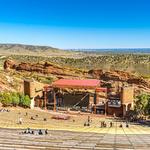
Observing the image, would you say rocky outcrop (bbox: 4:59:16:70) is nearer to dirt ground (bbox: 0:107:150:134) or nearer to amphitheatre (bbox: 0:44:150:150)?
amphitheatre (bbox: 0:44:150:150)

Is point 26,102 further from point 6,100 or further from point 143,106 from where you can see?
point 143,106

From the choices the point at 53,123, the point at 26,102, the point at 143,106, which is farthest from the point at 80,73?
the point at 53,123

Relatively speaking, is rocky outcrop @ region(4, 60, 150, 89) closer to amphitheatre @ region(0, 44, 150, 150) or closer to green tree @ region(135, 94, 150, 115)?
amphitheatre @ region(0, 44, 150, 150)

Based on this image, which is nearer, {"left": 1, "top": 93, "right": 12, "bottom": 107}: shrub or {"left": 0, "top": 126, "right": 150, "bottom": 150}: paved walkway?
{"left": 0, "top": 126, "right": 150, "bottom": 150}: paved walkway

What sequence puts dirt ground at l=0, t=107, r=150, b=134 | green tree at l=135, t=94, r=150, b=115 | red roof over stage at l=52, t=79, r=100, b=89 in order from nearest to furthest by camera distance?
dirt ground at l=0, t=107, r=150, b=134 → green tree at l=135, t=94, r=150, b=115 → red roof over stage at l=52, t=79, r=100, b=89

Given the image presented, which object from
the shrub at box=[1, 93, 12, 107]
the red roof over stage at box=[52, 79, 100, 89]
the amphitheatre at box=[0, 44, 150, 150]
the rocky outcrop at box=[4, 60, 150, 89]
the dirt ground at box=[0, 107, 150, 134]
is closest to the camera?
the amphitheatre at box=[0, 44, 150, 150]

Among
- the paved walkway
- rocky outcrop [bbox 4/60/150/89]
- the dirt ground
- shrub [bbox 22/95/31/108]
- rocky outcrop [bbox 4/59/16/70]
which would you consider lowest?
the dirt ground

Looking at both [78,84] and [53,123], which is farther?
[78,84]

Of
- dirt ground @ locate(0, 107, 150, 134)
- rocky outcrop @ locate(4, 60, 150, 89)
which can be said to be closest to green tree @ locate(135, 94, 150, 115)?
dirt ground @ locate(0, 107, 150, 134)

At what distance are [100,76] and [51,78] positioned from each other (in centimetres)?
1302

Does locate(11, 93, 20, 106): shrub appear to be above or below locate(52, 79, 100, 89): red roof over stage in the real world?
below

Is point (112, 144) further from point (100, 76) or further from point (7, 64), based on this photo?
point (7, 64)

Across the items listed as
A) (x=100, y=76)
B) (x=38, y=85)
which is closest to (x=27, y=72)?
(x=100, y=76)

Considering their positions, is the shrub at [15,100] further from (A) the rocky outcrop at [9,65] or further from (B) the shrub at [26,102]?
(A) the rocky outcrop at [9,65]
